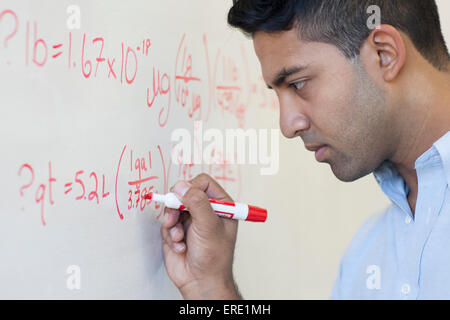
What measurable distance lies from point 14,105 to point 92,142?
12 cm

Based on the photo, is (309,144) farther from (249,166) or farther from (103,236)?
(103,236)

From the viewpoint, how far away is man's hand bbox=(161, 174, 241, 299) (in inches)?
28.2

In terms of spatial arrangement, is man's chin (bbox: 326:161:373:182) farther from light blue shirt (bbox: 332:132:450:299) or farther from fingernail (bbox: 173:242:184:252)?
fingernail (bbox: 173:242:184:252)

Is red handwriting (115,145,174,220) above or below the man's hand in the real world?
above

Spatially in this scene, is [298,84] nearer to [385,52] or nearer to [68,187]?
[385,52]

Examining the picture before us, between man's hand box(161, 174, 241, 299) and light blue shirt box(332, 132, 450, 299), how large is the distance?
25 centimetres

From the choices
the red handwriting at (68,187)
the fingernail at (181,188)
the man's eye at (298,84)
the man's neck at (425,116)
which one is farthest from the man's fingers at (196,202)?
the man's neck at (425,116)

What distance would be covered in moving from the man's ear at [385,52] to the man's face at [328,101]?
16 mm

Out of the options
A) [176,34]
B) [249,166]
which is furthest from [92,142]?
[249,166]

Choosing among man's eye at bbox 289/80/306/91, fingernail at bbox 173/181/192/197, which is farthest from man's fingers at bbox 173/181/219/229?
man's eye at bbox 289/80/306/91

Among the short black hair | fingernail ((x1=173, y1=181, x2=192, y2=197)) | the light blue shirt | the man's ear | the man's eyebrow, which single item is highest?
the short black hair

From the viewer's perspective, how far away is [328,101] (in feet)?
2.42

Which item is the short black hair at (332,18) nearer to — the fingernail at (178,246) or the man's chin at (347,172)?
the man's chin at (347,172)

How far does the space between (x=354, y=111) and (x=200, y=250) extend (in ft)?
0.96
